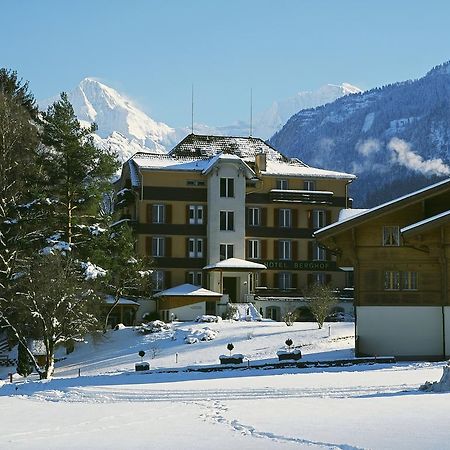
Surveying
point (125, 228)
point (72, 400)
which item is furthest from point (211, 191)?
point (72, 400)

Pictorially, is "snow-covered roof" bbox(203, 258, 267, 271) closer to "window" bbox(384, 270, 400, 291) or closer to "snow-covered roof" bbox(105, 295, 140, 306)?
"snow-covered roof" bbox(105, 295, 140, 306)

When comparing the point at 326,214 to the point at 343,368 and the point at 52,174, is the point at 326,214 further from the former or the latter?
the point at 343,368

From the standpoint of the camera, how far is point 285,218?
66.8m

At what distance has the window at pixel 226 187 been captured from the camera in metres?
64.8

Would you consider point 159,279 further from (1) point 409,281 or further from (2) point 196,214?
(1) point 409,281

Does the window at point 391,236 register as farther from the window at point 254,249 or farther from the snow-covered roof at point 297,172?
the snow-covered roof at point 297,172

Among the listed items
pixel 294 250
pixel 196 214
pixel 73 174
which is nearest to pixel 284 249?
pixel 294 250

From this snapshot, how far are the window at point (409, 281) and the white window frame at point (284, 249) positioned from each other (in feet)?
90.4

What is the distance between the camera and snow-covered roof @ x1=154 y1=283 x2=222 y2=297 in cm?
5894

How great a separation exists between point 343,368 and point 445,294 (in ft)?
23.0

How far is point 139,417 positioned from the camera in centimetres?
2077

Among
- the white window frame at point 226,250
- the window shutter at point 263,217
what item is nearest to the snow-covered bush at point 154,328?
the white window frame at point 226,250

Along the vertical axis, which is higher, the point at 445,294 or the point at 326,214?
the point at 326,214

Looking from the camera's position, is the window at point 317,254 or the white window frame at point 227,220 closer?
the white window frame at point 227,220
